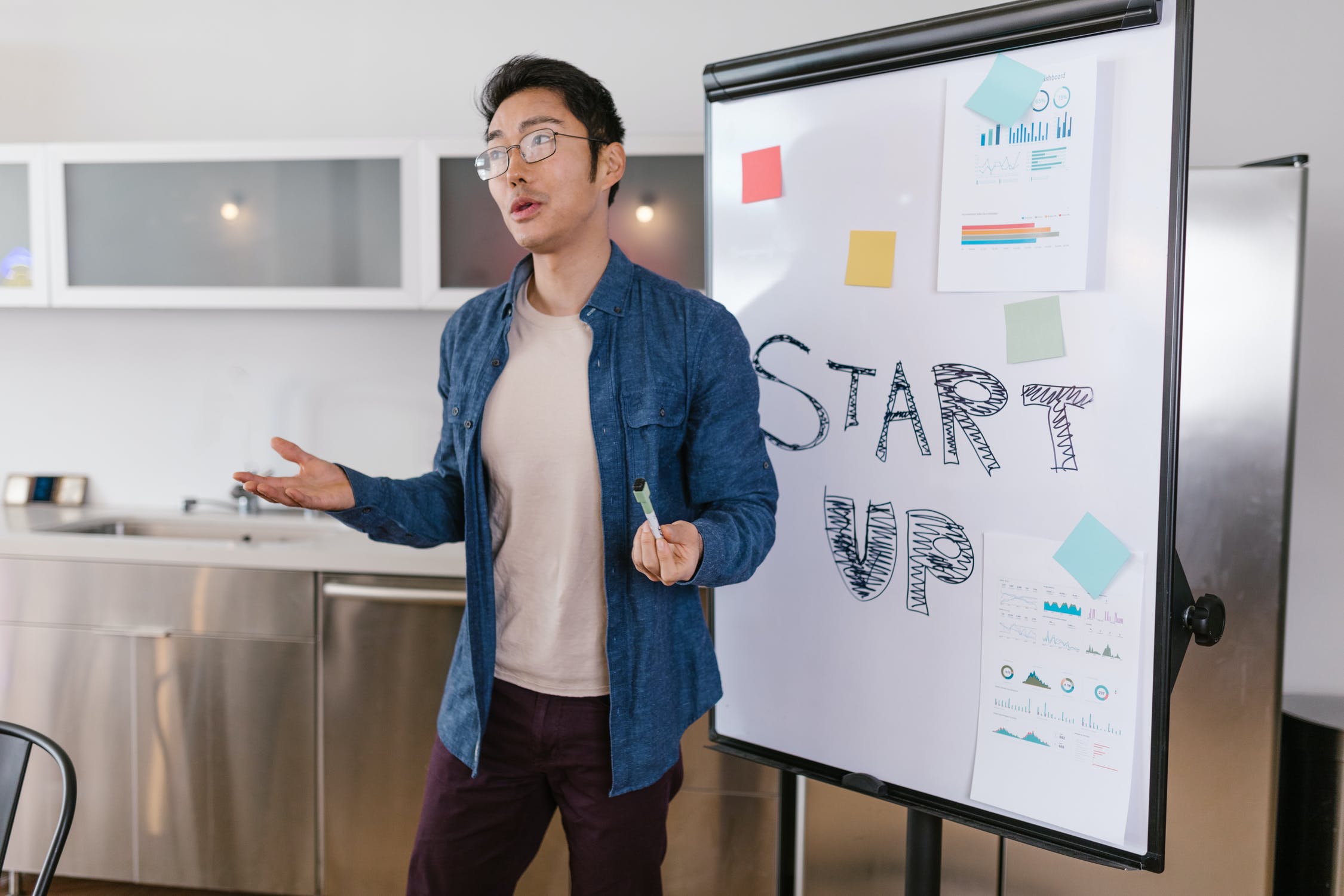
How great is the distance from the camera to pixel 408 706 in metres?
1.90

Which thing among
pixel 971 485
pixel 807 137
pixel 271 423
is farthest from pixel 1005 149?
pixel 271 423

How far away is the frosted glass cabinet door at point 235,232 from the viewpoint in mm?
2111

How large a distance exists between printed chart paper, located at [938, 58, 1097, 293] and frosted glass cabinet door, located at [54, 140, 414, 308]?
56.5 inches

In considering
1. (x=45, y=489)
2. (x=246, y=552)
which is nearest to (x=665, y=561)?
(x=246, y=552)

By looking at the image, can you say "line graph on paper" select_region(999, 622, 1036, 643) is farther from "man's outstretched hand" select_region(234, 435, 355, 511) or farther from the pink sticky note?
"man's outstretched hand" select_region(234, 435, 355, 511)

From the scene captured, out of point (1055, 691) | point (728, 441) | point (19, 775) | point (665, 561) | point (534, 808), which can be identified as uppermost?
point (728, 441)

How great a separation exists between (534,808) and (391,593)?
87cm

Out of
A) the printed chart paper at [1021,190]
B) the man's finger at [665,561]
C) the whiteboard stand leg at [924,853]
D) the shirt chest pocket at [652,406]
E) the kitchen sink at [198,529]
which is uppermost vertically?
the printed chart paper at [1021,190]

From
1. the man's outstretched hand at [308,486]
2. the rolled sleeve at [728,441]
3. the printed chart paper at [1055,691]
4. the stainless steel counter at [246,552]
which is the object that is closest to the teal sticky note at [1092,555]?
the printed chart paper at [1055,691]

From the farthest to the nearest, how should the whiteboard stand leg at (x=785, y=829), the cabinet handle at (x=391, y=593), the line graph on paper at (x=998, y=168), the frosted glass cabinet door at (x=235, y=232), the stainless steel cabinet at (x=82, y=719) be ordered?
the frosted glass cabinet door at (x=235, y=232)
the stainless steel cabinet at (x=82, y=719)
the cabinet handle at (x=391, y=593)
the whiteboard stand leg at (x=785, y=829)
the line graph on paper at (x=998, y=168)

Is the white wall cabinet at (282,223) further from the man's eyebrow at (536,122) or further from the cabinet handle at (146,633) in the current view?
the man's eyebrow at (536,122)

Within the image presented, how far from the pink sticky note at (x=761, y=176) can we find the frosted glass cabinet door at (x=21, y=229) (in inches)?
76.4

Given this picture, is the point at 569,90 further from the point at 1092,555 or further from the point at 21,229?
the point at 21,229

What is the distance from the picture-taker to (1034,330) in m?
0.96
